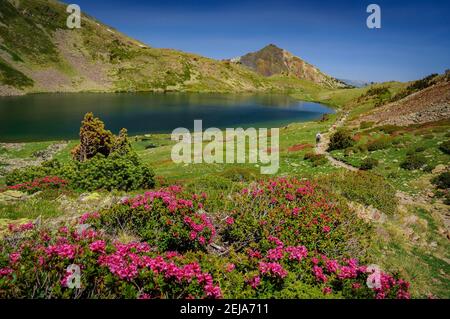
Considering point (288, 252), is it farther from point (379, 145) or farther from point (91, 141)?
point (91, 141)

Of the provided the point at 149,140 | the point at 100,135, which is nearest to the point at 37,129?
the point at 149,140

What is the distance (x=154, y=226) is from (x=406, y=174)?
25.5 m

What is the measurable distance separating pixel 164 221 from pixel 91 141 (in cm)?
3840

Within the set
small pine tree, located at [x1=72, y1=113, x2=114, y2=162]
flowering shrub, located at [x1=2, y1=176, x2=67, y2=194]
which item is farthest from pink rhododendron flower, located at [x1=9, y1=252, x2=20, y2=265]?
small pine tree, located at [x1=72, y1=113, x2=114, y2=162]

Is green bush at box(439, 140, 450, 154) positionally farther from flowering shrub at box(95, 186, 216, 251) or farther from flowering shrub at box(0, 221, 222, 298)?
flowering shrub at box(0, 221, 222, 298)

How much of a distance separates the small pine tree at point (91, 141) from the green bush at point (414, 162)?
38717 mm

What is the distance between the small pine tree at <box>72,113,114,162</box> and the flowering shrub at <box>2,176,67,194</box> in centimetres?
2173

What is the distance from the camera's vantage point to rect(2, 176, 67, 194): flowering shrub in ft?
70.8

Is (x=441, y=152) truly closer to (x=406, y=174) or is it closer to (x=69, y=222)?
(x=406, y=174)

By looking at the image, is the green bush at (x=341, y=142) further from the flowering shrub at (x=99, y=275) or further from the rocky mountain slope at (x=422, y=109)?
the flowering shrub at (x=99, y=275)

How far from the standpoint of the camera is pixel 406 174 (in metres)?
28.2

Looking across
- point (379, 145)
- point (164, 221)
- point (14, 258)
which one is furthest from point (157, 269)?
point (379, 145)

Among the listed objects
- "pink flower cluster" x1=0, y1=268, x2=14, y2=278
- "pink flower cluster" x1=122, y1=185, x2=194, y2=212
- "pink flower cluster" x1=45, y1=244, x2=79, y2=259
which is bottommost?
"pink flower cluster" x1=0, y1=268, x2=14, y2=278

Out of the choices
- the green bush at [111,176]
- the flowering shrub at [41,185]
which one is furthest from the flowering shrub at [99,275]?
the green bush at [111,176]
